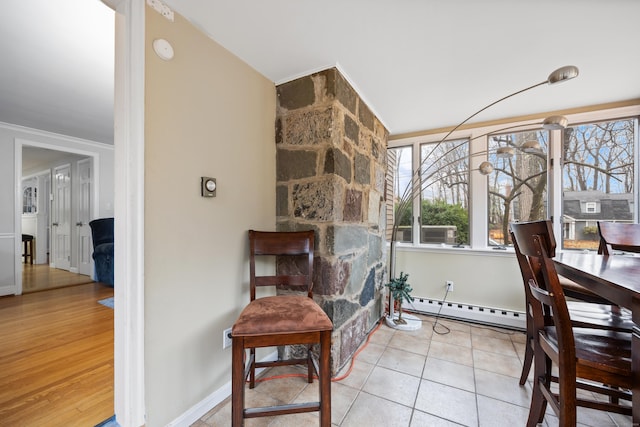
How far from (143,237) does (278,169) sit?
1033 mm

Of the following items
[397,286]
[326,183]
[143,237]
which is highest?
[326,183]

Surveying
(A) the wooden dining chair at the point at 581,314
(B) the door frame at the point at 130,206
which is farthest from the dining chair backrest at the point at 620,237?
(B) the door frame at the point at 130,206

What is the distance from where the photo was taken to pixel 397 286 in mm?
2531

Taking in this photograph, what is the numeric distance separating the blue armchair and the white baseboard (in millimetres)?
3312

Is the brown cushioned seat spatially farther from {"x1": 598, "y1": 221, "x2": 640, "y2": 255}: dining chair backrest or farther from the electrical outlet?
{"x1": 598, "y1": 221, "x2": 640, "y2": 255}: dining chair backrest

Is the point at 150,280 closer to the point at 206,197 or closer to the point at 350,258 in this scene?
the point at 206,197

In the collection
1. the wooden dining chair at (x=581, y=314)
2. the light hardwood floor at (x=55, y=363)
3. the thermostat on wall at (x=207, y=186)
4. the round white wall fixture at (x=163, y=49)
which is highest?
the round white wall fixture at (x=163, y=49)

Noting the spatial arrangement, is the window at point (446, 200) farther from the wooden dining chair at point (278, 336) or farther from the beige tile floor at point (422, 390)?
the wooden dining chair at point (278, 336)

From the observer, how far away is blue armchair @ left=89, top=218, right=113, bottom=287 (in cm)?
375

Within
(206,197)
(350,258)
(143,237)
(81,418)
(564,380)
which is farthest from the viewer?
(350,258)

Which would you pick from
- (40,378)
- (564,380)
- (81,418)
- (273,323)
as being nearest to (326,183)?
(273,323)

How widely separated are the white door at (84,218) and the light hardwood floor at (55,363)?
4.32 feet

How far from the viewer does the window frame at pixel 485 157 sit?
Answer: 2.28 m

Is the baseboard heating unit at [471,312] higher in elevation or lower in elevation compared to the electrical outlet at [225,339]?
lower
